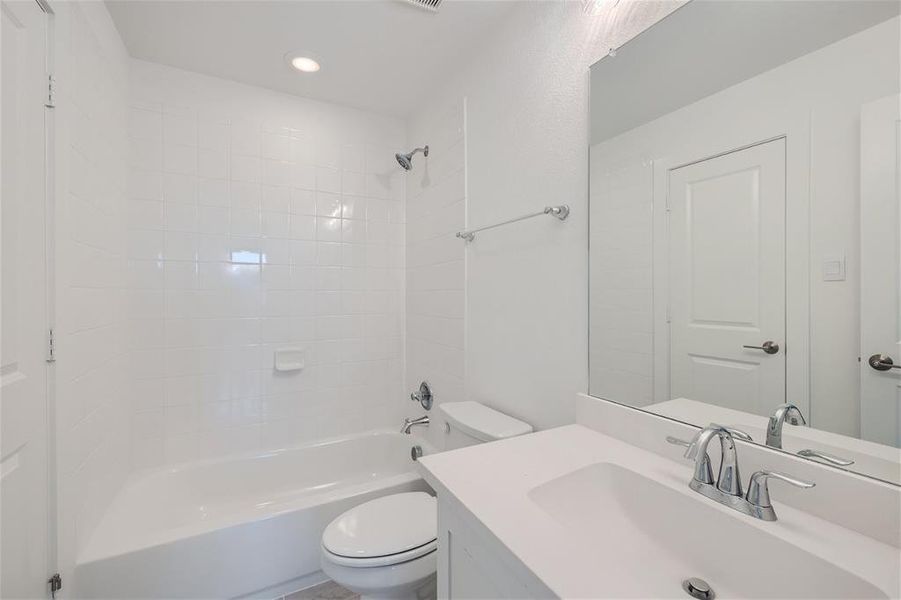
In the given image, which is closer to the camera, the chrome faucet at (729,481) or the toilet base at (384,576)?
the chrome faucet at (729,481)

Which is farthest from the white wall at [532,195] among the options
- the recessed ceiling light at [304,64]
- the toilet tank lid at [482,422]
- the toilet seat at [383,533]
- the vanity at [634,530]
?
the recessed ceiling light at [304,64]

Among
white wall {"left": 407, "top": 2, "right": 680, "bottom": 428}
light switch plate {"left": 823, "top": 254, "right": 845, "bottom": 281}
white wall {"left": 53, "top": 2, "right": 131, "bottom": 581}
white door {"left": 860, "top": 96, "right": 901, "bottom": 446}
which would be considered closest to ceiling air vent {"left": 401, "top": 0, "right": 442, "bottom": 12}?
white wall {"left": 407, "top": 2, "right": 680, "bottom": 428}

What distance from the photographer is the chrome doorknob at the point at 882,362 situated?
0.62 m

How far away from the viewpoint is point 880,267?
0.63m

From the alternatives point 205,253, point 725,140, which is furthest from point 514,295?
point 205,253

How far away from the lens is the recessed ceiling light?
183 cm

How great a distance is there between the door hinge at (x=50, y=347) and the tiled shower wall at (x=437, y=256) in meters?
1.44

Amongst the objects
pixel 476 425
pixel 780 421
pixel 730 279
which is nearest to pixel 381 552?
pixel 476 425

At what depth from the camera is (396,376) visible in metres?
2.49

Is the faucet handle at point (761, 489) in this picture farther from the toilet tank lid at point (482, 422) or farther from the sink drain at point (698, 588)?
the toilet tank lid at point (482, 422)

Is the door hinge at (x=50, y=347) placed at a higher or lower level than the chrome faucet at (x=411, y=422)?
higher

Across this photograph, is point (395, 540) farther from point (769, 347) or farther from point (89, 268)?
point (89, 268)

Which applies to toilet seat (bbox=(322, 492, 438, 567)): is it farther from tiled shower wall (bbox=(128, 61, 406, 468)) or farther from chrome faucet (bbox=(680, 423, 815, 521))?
tiled shower wall (bbox=(128, 61, 406, 468))

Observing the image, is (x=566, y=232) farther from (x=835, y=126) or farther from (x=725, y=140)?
(x=835, y=126)
